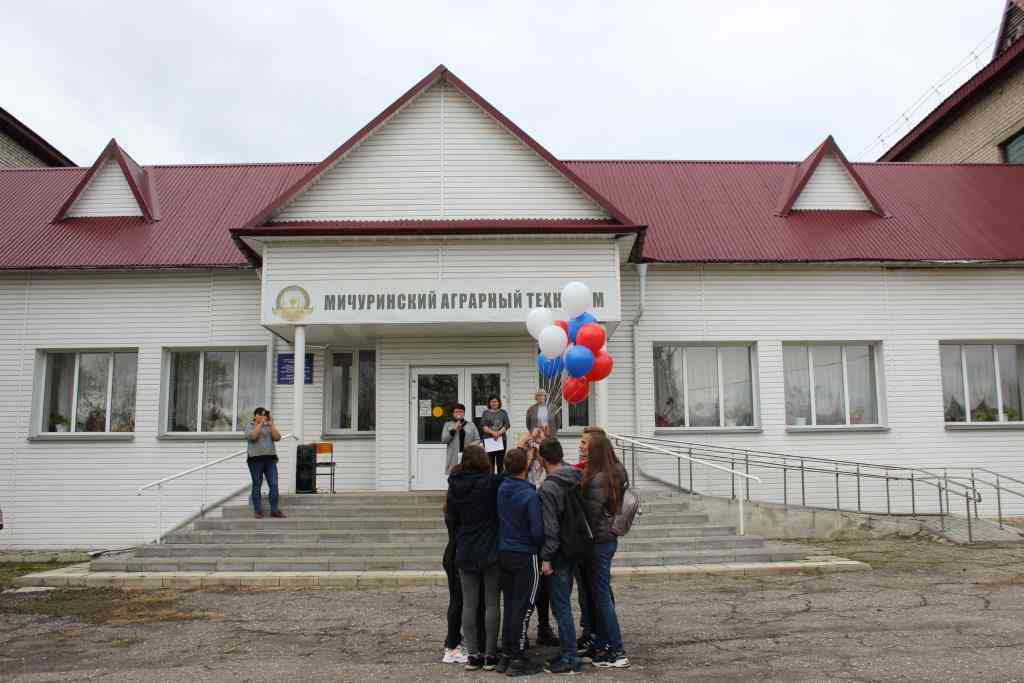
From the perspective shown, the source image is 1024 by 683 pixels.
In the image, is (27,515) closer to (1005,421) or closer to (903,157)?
(1005,421)

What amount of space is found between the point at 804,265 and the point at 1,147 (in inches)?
740

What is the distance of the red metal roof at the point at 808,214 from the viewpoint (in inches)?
599

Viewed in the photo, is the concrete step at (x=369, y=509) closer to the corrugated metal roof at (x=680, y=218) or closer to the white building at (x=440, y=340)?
the white building at (x=440, y=340)

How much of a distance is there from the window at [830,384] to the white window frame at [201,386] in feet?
29.9

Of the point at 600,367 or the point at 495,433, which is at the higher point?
the point at 600,367

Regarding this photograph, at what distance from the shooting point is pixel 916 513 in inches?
550

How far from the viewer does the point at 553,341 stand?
9.31m

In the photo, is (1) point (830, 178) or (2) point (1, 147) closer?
(1) point (830, 178)

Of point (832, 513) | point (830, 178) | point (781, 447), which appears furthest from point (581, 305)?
point (830, 178)

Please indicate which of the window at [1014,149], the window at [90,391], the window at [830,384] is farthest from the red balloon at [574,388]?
the window at [1014,149]

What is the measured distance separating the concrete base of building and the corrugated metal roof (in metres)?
5.33

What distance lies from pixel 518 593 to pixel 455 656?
0.80m

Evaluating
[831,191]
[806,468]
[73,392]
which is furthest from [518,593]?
→ [831,191]

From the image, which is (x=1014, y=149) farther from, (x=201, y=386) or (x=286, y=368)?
(x=201, y=386)
